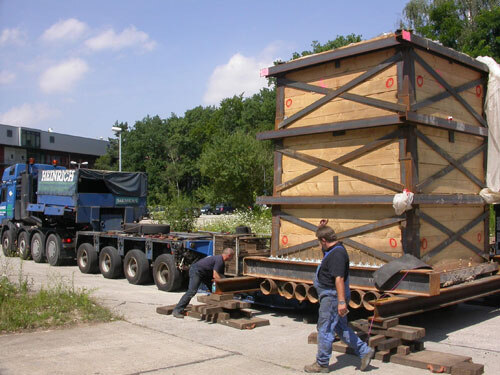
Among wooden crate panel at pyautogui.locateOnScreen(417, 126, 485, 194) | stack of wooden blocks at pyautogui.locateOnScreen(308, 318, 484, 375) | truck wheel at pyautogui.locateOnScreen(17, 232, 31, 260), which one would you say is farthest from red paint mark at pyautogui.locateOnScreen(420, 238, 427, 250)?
truck wheel at pyautogui.locateOnScreen(17, 232, 31, 260)

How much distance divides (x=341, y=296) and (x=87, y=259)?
36.4 ft

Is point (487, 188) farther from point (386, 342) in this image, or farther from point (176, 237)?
point (176, 237)

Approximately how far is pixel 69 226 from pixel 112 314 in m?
9.29

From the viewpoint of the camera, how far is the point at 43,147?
65062 mm

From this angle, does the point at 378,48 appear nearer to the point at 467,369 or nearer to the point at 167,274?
the point at 467,369

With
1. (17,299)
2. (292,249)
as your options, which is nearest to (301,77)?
(292,249)

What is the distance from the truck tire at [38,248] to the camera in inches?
710

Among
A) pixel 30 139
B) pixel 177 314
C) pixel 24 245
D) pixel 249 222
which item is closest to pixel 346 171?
pixel 177 314

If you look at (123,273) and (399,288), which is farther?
(123,273)

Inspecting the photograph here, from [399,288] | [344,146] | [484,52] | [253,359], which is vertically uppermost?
[484,52]

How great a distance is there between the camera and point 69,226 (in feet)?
58.6

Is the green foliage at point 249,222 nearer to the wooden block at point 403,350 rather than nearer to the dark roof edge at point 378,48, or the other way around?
the dark roof edge at point 378,48

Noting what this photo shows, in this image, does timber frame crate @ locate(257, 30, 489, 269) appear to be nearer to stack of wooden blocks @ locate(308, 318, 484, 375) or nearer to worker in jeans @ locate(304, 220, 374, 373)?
stack of wooden blocks @ locate(308, 318, 484, 375)

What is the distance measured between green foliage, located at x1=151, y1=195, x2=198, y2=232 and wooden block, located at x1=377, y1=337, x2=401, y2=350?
45.4 feet
